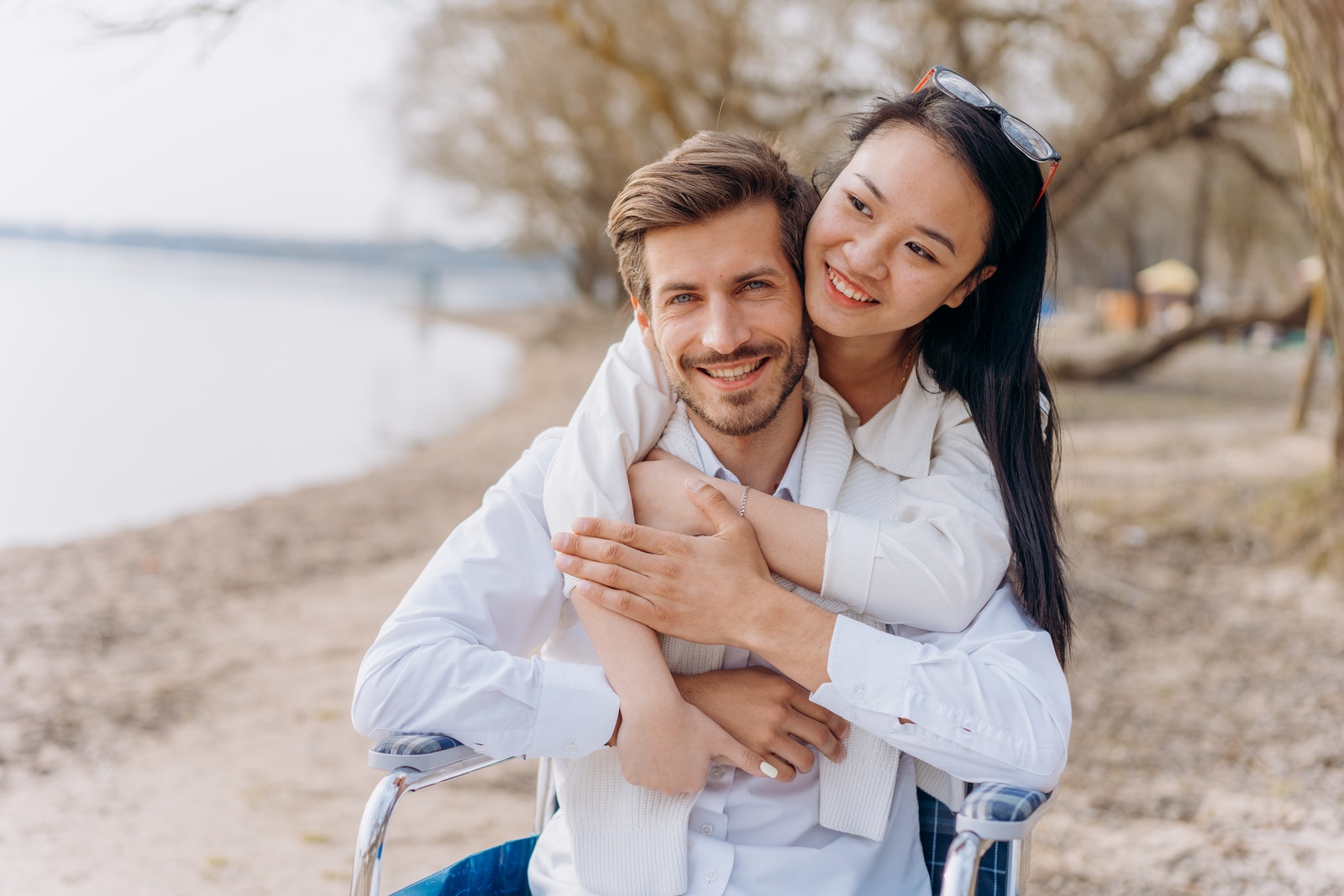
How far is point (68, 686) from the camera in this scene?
5586mm

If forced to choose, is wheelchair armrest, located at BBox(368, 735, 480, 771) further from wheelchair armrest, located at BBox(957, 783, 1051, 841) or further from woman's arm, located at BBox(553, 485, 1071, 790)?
wheelchair armrest, located at BBox(957, 783, 1051, 841)

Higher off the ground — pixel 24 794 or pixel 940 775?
pixel 940 775

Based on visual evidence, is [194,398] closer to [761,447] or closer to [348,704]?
[348,704]

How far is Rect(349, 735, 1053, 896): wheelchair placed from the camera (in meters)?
1.65

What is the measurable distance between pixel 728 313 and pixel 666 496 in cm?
36

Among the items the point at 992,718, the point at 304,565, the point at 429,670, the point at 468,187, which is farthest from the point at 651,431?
the point at 468,187

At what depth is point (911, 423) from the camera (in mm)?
2145

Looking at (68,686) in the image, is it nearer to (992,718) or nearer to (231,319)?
(992,718)

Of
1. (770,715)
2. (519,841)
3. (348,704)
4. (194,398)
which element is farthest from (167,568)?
(194,398)

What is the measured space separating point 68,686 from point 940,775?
504cm

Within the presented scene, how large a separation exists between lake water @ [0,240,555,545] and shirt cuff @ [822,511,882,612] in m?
8.88

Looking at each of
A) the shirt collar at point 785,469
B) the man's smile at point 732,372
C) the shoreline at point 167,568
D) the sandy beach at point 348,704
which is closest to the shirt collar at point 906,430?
the shirt collar at point 785,469

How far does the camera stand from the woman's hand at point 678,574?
6.21 ft

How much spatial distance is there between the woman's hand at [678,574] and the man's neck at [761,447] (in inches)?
10.4
